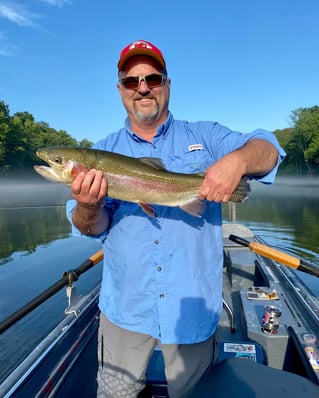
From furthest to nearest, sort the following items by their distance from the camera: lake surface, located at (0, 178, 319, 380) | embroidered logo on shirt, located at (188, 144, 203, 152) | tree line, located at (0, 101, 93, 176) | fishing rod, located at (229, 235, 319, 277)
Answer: tree line, located at (0, 101, 93, 176)
lake surface, located at (0, 178, 319, 380)
fishing rod, located at (229, 235, 319, 277)
embroidered logo on shirt, located at (188, 144, 203, 152)

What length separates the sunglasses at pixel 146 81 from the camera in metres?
2.79

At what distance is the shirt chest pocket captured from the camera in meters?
2.74

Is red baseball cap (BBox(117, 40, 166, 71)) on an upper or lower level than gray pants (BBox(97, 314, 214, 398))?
upper

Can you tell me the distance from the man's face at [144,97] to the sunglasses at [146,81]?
0.02 metres

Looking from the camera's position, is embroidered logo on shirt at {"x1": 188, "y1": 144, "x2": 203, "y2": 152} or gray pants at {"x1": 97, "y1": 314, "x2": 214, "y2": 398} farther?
embroidered logo on shirt at {"x1": 188, "y1": 144, "x2": 203, "y2": 152}

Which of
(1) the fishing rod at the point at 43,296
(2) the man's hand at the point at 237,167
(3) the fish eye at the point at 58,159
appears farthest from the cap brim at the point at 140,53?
(1) the fishing rod at the point at 43,296

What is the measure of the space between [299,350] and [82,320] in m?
2.82

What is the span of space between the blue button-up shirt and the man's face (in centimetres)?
33

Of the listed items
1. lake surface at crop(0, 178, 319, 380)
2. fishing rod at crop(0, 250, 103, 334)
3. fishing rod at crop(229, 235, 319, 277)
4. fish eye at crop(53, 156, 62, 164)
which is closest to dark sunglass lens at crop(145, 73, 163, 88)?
fish eye at crop(53, 156, 62, 164)

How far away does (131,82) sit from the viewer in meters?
2.83

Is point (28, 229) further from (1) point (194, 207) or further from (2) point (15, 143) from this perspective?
(2) point (15, 143)

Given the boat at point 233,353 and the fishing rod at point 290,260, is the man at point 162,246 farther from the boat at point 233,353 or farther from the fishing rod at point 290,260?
the fishing rod at point 290,260

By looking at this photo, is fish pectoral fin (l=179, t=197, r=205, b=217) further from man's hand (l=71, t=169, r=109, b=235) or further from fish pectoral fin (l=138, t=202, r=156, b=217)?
man's hand (l=71, t=169, r=109, b=235)

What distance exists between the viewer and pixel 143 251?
99.2 inches
